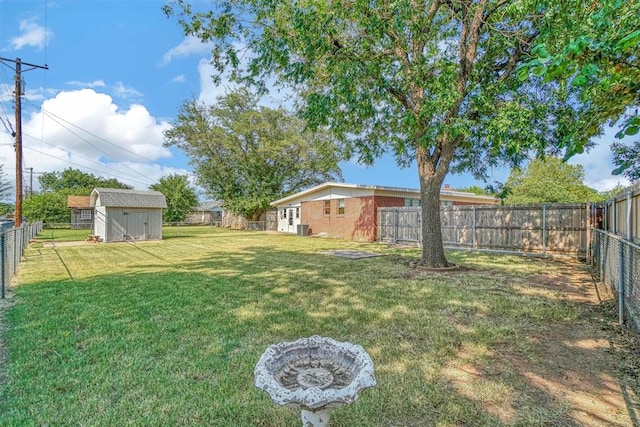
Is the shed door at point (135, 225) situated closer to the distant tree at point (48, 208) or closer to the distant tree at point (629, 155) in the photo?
the distant tree at point (48, 208)

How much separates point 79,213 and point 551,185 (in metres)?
43.4

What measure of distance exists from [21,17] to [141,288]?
37.0 feet

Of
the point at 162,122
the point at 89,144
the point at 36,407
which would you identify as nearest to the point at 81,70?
the point at 162,122

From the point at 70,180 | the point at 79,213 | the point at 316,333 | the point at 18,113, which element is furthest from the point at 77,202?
the point at 316,333

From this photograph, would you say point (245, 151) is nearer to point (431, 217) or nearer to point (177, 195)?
point (177, 195)

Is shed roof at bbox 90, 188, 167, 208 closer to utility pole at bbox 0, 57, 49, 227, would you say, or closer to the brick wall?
utility pole at bbox 0, 57, 49, 227

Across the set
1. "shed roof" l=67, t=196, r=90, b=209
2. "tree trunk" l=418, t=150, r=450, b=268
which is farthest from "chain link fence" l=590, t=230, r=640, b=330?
"shed roof" l=67, t=196, r=90, b=209

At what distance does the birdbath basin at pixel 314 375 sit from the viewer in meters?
1.53

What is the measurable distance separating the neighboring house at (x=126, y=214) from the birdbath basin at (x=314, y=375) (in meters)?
18.0

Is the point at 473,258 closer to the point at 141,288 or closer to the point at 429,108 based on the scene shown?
the point at 429,108

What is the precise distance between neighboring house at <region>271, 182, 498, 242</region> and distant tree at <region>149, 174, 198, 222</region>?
42.3 feet

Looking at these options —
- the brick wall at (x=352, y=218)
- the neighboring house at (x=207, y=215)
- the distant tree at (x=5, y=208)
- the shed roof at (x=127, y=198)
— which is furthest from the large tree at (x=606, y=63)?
the neighboring house at (x=207, y=215)

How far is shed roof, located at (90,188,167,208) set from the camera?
16761 mm

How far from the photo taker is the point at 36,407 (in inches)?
95.8
